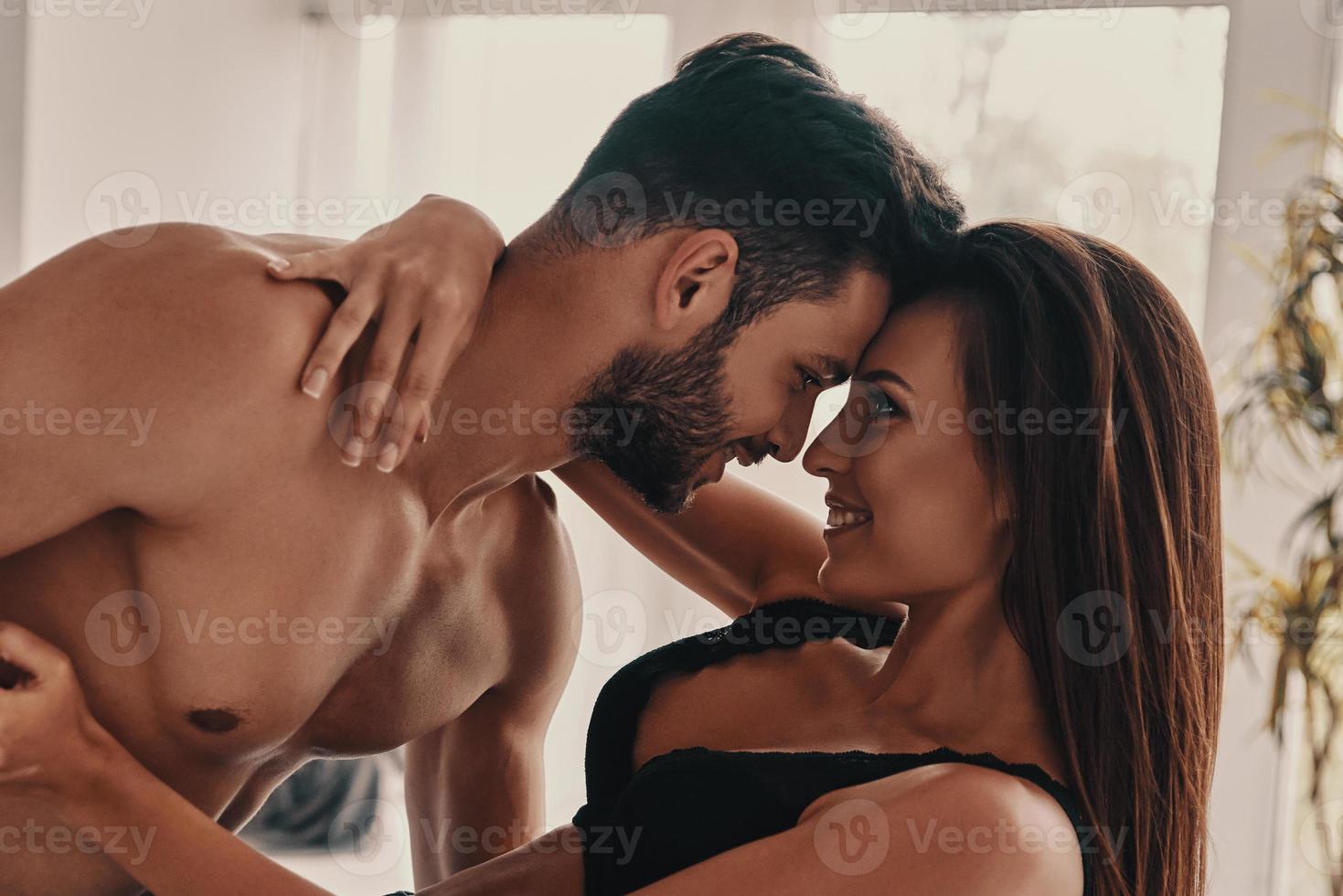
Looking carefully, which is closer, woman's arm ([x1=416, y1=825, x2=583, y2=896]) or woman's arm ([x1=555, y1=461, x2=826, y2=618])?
woman's arm ([x1=416, y1=825, x2=583, y2=896])

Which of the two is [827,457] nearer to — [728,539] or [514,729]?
[728,539]

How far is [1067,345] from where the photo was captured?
120 centimetres

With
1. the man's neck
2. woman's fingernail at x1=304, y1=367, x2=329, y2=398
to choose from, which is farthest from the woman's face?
woman's fingernail at x1=304, y1=367, x2=329, y2=398

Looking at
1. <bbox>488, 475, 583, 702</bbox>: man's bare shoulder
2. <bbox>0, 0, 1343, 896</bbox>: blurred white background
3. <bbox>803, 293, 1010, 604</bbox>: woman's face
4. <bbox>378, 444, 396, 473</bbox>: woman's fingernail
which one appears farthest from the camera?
<bbox>0, 0, 1343, 896</bbox>: blurred white background

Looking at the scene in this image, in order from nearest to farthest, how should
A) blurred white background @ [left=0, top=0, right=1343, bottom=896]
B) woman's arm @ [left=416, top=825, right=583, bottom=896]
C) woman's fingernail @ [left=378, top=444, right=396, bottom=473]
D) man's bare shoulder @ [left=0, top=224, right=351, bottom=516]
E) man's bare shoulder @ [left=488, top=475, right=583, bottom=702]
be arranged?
man's bare shoulder @ [left=0, top=224, right=351, bottom=516], woman's fingernail @ [left=378, top=444, right=396, bottom=473], woman's arm @ [left=416, top=825, right=583, bottom=896], man's bare shoulder @ [left=488, top=475, right=583, bottom=702], blurred white background @ [left=0, top=0, right=1343, bottom=896]

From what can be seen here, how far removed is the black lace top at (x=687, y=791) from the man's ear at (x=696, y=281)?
437 millimetres

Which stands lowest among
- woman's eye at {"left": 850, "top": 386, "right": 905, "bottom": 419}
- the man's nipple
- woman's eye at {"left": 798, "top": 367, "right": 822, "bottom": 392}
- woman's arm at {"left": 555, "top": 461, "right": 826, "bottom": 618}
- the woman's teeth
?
the man's nipple

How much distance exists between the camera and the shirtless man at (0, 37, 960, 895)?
3.46 ft

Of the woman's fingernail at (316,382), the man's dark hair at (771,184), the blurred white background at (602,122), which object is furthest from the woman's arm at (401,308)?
the blurred white background at (602,122)

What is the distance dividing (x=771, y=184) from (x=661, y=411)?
0.27 m

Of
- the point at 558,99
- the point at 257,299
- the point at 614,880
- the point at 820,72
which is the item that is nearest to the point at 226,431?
the point at 257,299

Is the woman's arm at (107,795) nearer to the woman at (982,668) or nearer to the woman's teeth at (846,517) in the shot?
the woman at (982,668)

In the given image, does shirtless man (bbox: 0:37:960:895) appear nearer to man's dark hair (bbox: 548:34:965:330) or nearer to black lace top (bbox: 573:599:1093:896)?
man's dark hair (bbox: 548:34:965:330)

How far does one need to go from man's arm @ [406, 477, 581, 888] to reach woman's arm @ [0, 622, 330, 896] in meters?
0.49
